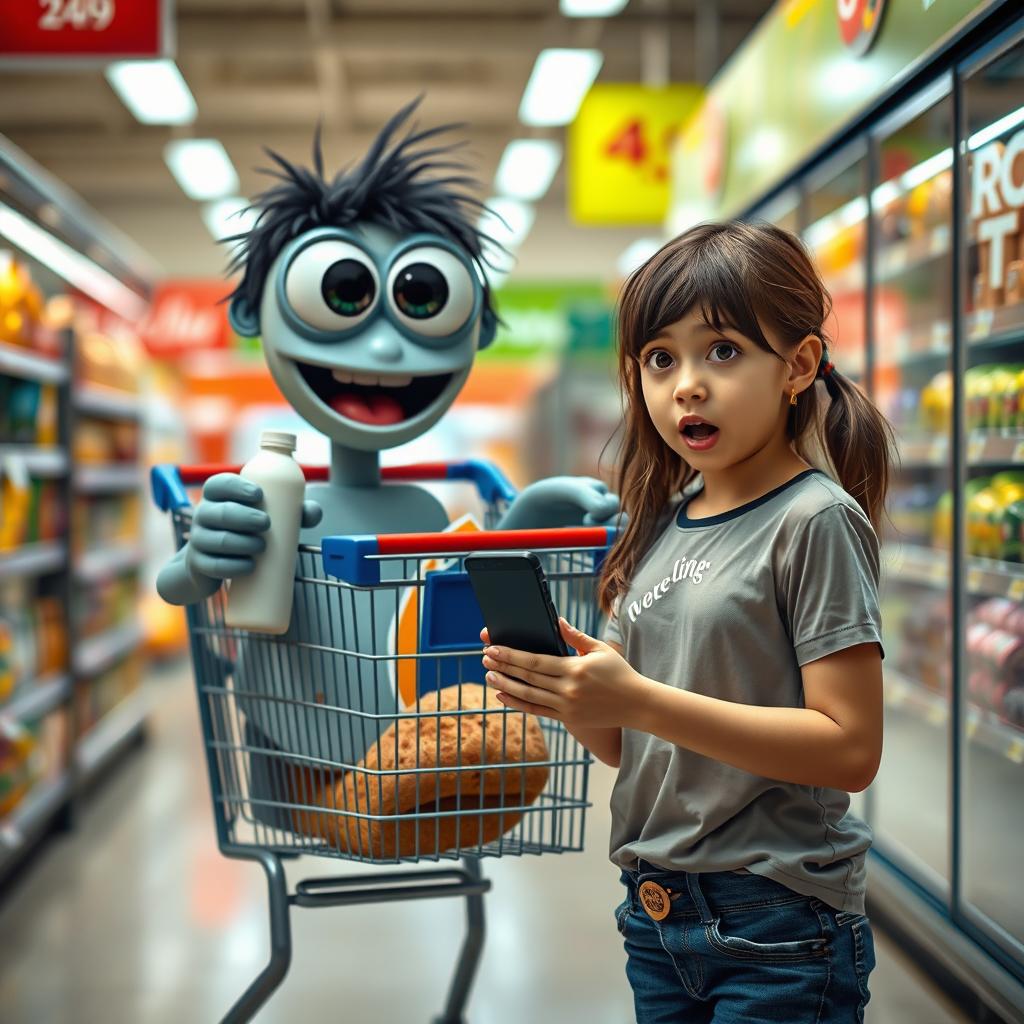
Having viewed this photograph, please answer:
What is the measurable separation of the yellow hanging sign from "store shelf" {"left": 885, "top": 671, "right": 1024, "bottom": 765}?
375 centimetres

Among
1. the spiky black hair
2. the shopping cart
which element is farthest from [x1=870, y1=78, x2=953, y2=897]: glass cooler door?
the shopping cart

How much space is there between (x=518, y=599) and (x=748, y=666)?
0.30 metres

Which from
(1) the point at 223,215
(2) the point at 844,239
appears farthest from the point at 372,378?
(1) the point at 223,215

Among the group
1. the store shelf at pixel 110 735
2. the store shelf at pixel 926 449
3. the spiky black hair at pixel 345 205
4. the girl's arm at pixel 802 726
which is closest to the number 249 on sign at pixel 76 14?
the spiky black hair at pixel 345 205

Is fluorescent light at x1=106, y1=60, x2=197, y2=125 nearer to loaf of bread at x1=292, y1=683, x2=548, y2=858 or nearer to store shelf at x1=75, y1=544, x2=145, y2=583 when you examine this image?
store shelf at x1=75, y1=544, x2=145, y2=583

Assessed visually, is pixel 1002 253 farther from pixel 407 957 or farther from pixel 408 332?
pixel 407 957

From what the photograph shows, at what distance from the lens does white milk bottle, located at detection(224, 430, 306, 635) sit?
1639 millimetres

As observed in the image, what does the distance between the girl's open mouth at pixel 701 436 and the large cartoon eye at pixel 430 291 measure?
83 centimetres

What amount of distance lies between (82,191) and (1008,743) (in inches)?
513

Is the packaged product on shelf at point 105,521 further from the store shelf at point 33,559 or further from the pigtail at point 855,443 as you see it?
the pigtail at point 855,443

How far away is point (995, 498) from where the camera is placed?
2.95m

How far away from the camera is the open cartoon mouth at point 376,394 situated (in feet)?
6.87

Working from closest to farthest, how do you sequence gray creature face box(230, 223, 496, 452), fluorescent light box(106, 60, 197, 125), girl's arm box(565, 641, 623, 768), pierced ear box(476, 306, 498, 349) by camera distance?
1. girl's arm box(565, 641, 623, 768)
2. gray creature face box(230, 223, 496, 452)
3. pierced ear box(476, 306, 498, 349)
4. fluorescent light box(106, 60, 197, 125)

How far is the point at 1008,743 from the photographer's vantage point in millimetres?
2738
